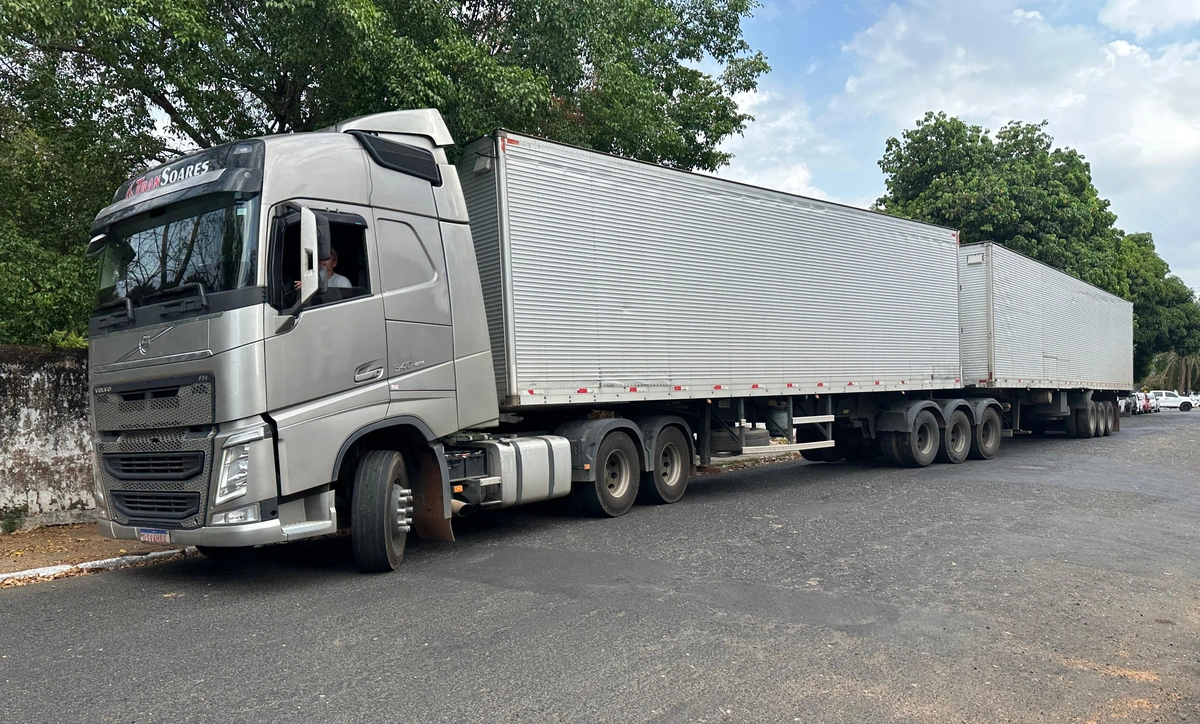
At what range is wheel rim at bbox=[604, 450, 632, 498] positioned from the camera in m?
9.94

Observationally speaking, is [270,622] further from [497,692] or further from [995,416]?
[995,416]

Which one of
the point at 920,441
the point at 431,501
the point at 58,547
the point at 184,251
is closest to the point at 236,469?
the point at 184,251

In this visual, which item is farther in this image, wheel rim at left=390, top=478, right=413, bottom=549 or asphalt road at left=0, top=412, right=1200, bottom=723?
wheel rim at left=390, top=478, right=413, bottom=549

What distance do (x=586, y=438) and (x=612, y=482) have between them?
0.75 m

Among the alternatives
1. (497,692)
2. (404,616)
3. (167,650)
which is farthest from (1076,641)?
(167,650)

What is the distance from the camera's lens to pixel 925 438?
50.5 ft

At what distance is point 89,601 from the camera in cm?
637

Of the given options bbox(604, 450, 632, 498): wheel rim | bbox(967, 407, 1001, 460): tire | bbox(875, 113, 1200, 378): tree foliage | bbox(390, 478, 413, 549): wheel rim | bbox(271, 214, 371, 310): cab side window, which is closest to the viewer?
bbox(271, 214, 371, 310): cab side window

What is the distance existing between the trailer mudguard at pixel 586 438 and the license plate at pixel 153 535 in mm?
4184

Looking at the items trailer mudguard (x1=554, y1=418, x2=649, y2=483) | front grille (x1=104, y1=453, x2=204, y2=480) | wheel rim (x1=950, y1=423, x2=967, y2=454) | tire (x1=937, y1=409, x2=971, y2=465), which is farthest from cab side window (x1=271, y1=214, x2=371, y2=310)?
wheel rim (x1=950, y1=423, x2=967, y2=454)

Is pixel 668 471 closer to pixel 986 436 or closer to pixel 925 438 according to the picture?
pixel 925 438

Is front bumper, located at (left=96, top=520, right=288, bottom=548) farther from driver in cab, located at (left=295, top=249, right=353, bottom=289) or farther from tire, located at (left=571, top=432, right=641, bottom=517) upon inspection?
tire, located at (left=571, top=432, right=641, bottom=517)

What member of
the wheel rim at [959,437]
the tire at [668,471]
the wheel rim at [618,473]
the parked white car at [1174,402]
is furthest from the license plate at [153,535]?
the parked white car at [1174,402]

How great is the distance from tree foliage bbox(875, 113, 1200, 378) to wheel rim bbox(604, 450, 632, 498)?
2398cm
